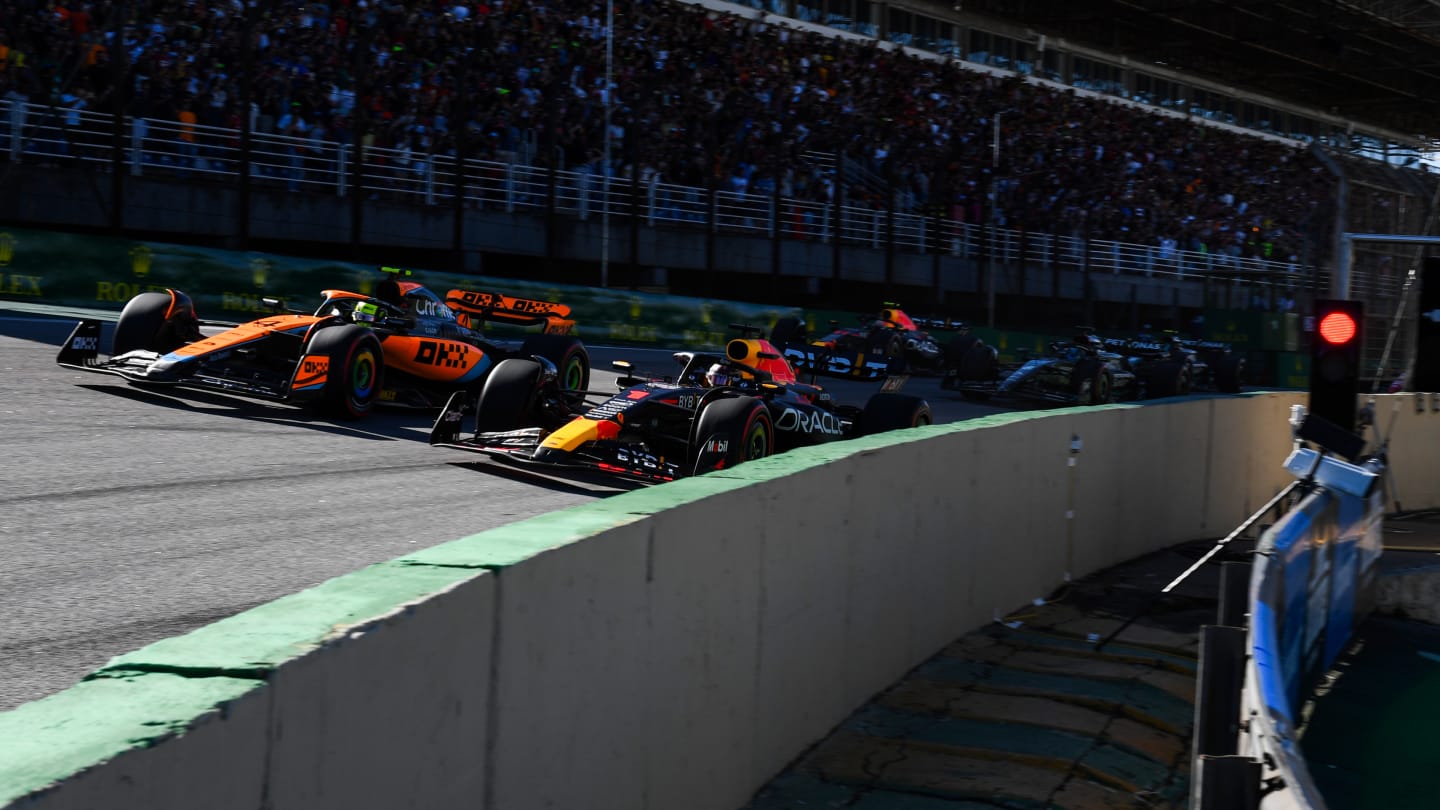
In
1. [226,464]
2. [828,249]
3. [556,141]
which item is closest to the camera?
[226,464]

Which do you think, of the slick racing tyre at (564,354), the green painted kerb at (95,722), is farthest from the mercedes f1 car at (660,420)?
the green painted kerb at (95,722)

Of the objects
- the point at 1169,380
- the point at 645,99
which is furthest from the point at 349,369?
the point at 1169,380

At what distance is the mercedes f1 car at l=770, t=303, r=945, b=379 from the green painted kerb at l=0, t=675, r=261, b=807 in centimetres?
1613

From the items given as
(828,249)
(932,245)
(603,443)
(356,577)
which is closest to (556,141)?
(828,249)

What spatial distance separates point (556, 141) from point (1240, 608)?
61.1ft

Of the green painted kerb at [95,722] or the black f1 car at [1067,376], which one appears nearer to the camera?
the green painted kerb at [95,722]

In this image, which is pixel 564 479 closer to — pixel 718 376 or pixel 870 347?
pixel 718 376

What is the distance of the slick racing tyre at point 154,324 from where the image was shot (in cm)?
1066

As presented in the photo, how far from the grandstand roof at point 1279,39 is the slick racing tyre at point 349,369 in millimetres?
31938

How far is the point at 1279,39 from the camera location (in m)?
45.8

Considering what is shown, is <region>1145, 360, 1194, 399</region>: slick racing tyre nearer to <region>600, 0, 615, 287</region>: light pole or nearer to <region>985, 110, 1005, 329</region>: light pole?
Result: <region>985, 110, 1005, 329</region>: light pole

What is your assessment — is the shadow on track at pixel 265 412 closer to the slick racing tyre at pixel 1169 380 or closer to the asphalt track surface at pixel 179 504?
the asphalt track surface at pixel 179 504

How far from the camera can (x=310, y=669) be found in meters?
2.22

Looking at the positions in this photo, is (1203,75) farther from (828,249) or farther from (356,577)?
(356,577)
